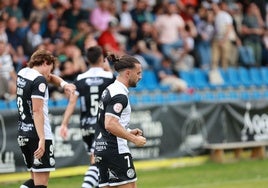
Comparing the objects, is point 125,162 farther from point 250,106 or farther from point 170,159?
point 250,106

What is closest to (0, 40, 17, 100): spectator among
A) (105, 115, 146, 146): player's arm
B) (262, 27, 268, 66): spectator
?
(105, 115, 146, 146): player's arm

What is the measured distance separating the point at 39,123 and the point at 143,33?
43.1ft

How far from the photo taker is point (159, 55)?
76.2 feet

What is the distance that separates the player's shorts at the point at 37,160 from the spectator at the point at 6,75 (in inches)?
273

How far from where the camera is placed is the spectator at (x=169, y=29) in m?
24.2

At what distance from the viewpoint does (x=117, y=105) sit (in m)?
9.75

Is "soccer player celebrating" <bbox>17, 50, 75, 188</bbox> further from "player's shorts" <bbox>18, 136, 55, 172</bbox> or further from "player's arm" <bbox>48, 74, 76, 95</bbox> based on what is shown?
"player's arm" <bbox>48, 74, 76, 95</bbox>

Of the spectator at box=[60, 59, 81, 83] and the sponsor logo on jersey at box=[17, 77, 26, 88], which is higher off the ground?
the spectator at box=[60, 59, 81, 83]

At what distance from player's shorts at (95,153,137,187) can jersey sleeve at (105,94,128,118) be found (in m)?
0.57

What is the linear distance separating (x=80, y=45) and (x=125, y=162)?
1203 centimetres

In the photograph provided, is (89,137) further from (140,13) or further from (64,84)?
(140,13)

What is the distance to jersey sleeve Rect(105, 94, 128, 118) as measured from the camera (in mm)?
9727

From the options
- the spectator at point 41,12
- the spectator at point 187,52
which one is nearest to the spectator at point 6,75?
the spectator at point 41,12

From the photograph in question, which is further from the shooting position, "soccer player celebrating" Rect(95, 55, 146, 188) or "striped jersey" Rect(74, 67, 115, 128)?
"striped jersey" Rect(74, 67, 115, 128)
